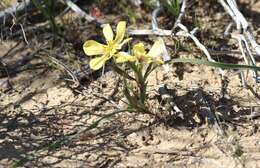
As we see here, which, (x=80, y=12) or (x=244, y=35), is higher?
(x=80, y=12)

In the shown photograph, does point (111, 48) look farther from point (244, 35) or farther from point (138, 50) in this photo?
point (244, 35)

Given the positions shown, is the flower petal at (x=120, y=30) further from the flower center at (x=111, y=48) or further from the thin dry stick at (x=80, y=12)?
the thin dry stick at (x=80, y=12)

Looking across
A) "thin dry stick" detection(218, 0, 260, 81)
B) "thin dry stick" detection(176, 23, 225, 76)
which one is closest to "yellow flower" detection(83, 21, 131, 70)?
"thin dry stick" detection(176, 23, 225, 76)

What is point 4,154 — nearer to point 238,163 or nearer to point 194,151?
point 194,151

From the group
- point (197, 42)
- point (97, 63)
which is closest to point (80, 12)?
point (197, 42)

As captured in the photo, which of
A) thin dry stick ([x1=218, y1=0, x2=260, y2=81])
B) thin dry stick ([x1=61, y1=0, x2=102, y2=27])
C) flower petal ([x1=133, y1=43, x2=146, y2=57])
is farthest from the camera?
thin dry stick ([x1=61, y1=0, x2=102, y2=27])

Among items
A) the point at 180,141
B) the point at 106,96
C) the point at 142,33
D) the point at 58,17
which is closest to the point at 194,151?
the point at 180,141

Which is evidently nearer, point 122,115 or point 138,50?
point 138,50

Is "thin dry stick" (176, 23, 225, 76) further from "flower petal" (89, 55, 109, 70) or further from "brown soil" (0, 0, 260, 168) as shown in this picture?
"flower petal" (89, 55, 109, 70)

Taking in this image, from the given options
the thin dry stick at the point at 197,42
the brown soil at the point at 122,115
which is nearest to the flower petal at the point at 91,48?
the brown soil at the point at 122,115
